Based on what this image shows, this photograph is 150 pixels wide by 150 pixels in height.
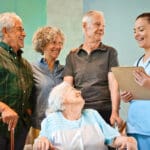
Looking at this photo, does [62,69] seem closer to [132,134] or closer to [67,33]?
[132,134]

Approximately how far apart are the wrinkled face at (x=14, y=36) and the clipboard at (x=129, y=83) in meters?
0.77

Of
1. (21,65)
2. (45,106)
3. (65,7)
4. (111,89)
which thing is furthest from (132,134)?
(65,7)

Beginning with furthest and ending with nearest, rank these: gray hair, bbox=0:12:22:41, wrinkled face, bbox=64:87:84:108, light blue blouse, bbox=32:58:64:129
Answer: light blue blouse, bbox=32:58:64:129 → gray hair, bbox=0:12:22:41 → wrinkled face, bbox=64:87:84:108

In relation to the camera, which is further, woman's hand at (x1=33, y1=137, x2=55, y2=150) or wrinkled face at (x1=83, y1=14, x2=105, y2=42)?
wrinkled face at (x1=83, y1=14, x2=105, y2=42)

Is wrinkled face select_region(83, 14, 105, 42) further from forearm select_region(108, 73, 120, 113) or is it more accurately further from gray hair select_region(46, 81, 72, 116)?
gray hair select_region(46, 81, 72, 116)

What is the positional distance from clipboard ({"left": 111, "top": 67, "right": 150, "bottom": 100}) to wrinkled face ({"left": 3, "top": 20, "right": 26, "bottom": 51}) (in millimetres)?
766

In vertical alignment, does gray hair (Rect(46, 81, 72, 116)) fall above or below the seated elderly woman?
above

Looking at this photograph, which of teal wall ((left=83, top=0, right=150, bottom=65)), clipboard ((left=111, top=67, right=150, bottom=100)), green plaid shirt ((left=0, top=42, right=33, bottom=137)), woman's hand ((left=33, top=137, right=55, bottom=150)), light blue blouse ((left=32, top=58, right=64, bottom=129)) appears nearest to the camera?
woman's hand ((left=33, top=137, right=55, bottom=150))

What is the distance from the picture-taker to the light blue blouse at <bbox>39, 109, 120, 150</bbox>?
2.08 m

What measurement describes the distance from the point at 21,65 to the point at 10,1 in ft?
4.67

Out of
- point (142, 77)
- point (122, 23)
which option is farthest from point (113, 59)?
point (122, 23)

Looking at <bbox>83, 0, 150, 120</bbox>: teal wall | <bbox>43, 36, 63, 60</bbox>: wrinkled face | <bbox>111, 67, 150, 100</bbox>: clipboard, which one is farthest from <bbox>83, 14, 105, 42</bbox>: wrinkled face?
<bbox>83, 0, 150, 120</bbox>: teal wall

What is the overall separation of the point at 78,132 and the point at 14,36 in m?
0.83

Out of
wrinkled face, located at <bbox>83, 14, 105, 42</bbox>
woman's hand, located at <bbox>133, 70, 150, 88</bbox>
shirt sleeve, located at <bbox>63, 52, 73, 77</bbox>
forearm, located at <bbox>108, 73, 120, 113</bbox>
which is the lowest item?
forearm, located at <bbox>108, 73, 120, 113</bbox>
